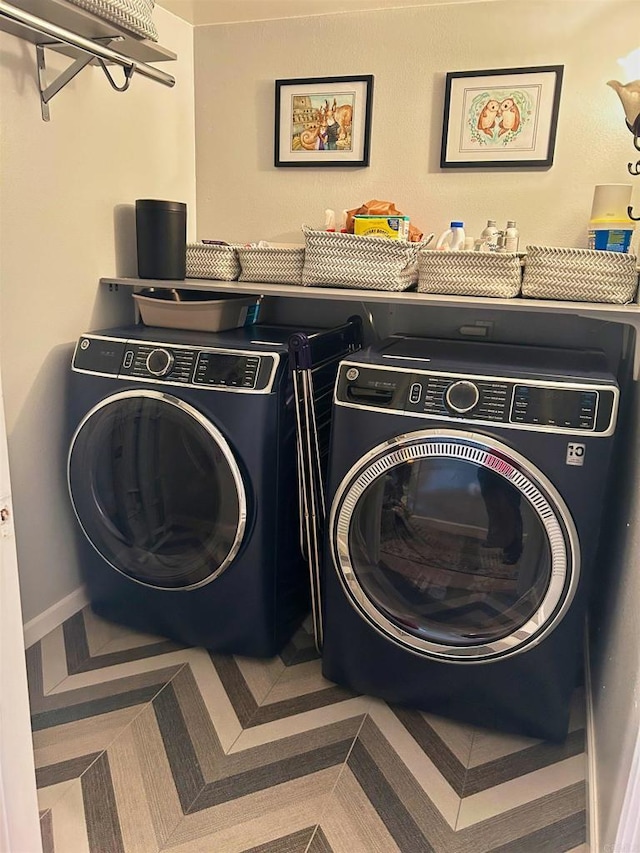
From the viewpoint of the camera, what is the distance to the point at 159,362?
1753mm

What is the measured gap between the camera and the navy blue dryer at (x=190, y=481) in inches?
66.4

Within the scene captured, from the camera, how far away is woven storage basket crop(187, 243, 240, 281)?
1989 mm

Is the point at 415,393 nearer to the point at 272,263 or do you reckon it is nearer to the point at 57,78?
the point at 272,263

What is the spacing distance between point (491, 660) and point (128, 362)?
123 cm

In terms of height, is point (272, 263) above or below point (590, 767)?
above

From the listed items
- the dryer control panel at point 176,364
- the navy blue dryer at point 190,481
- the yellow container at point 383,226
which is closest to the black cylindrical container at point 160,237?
the navy blue dryer at point 190,481

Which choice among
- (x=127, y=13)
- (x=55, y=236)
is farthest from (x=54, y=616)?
(x=127, y=13)

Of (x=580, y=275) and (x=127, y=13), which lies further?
(x=580, y=275)

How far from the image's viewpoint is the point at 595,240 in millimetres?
1777

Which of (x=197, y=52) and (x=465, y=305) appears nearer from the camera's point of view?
(x=465, y=305)

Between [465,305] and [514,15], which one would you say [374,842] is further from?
[514,15]

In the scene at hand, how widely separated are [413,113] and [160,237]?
91 cm

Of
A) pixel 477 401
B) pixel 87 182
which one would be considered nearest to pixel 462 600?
pixel 477 401

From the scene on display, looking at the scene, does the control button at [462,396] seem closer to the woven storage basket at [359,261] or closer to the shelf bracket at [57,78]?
the woven storage basket at [359,261]
